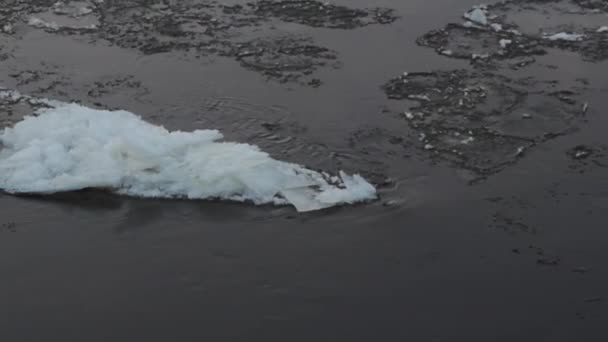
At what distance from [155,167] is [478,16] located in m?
5.74

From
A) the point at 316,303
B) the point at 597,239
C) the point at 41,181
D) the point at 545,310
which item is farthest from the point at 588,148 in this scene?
the point at 41,181

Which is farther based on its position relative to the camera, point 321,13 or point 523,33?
point 321,13

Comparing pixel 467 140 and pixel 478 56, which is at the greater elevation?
pixel 478 56

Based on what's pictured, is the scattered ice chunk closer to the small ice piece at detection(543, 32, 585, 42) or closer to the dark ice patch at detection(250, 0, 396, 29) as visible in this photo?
the dark ice patch at detection(250, 0, 396, 29)

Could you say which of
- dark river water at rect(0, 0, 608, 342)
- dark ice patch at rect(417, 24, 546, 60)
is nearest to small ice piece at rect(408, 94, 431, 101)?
dark river water at rect(0, 0, 608, 342)

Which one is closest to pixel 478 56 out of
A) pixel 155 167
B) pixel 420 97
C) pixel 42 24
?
pixel 420 97

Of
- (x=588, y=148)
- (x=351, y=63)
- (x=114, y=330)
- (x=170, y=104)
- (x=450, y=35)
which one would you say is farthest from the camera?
(x=450, y=35)

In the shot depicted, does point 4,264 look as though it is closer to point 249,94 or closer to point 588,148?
point 249,94

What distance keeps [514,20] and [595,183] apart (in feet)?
14.7

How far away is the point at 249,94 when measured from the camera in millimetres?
8438

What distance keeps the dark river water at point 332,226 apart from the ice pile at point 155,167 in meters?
0.16

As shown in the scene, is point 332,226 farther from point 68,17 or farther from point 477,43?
point 68,17

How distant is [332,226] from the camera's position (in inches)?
242

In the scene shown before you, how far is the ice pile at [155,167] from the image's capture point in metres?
6.61
